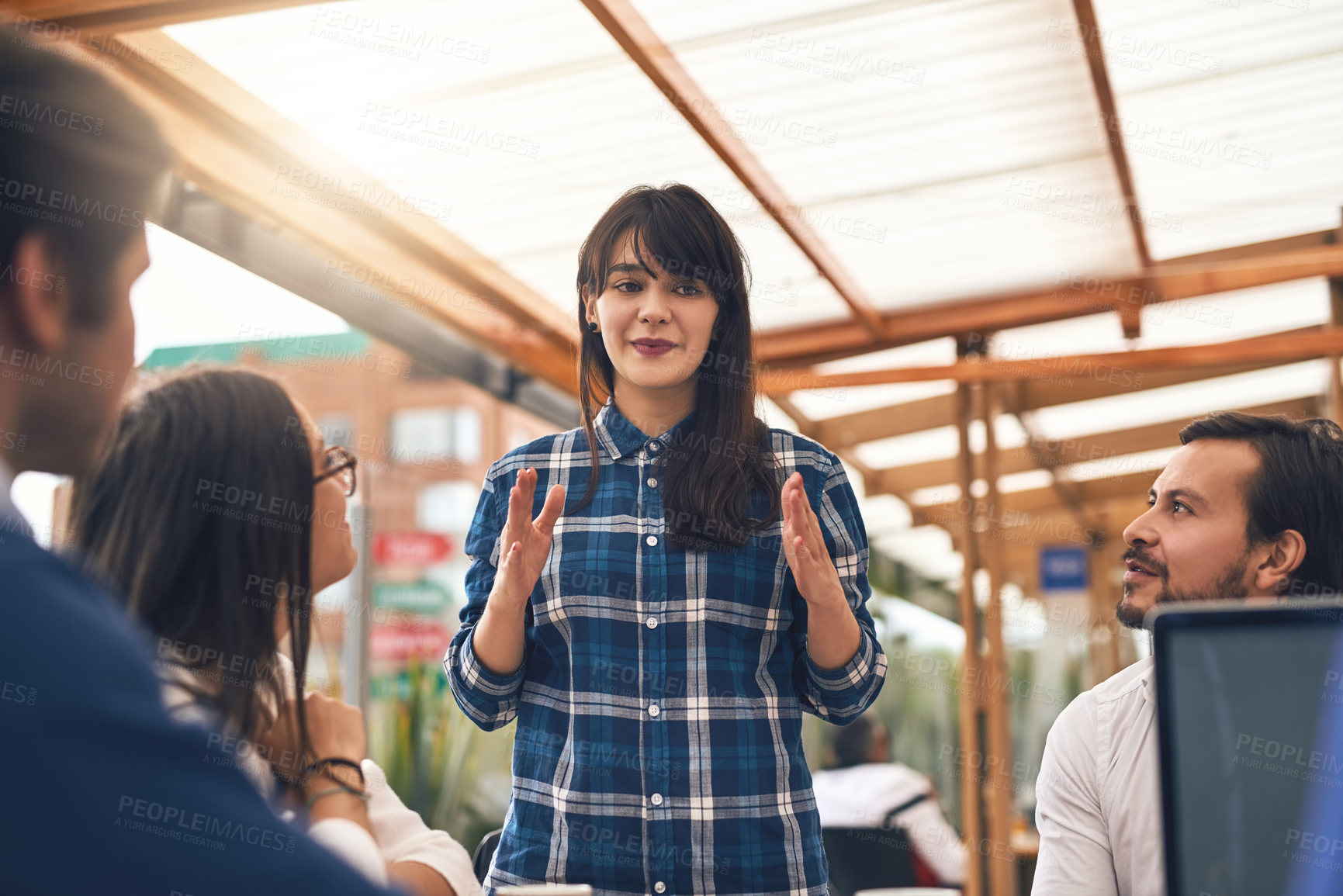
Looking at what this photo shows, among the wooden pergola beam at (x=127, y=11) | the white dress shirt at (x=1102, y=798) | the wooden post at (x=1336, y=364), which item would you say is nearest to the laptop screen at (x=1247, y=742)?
the white dress shirt at (x=1102, y=798)

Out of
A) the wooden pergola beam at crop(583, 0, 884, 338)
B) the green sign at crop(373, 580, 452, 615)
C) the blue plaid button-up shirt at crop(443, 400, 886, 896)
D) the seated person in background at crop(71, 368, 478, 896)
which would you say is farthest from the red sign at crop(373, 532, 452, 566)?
the seated person in background at crop(71, 368, 478, 896)

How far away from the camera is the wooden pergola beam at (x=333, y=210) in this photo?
322 cm

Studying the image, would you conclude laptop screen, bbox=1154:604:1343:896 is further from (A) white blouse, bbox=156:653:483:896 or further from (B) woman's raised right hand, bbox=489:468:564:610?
(B) woman's raised right hand, bbox=489:468:564:610

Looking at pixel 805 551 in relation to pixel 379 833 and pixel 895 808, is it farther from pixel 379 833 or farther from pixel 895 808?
pixel 895 808

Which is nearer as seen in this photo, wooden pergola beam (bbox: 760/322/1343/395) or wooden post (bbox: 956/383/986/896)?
wooden pergola beam (bbox: 760/322/1343/395)

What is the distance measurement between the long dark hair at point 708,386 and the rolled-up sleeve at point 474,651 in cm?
16

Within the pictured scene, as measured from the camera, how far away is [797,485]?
156 centimetres

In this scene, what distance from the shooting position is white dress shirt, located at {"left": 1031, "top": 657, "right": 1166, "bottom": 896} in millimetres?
1494

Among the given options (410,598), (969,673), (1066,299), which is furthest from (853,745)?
(410,598)

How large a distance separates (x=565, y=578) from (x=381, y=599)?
8502 mm

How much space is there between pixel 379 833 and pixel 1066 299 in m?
5.44

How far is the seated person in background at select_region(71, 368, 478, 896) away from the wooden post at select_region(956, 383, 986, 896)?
5224 mm

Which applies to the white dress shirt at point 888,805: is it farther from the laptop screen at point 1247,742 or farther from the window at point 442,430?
the window at point 442,430

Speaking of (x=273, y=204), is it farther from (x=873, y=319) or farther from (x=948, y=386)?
(x=948, y=386)
